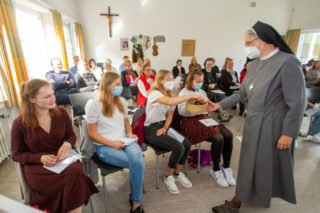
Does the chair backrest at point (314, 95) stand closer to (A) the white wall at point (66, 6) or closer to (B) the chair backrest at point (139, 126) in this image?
(B) the chair backrest at point (139, 126)

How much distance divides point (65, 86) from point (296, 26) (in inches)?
326

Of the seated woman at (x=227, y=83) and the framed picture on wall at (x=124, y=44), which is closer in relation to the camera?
the seated woman at (x=227, y=83)

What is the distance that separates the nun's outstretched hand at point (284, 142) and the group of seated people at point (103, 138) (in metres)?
0.70

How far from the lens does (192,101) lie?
6.51ft

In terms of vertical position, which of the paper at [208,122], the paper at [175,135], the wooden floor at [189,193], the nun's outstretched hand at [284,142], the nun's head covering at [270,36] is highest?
the nun's head covering at [270,36]

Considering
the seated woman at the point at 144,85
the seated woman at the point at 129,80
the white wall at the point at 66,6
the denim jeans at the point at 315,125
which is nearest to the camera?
the denim jeans at the point at 315,125

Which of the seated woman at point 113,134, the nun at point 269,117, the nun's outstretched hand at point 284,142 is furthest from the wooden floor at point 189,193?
the nun's outstretched hand at point 284,142

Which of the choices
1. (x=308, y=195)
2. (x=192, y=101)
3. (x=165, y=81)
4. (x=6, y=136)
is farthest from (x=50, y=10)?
(x=308, y=195)

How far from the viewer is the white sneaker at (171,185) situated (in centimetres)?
194

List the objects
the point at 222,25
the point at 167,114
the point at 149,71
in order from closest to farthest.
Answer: the point at 167,114 → the point at 149,71 → the point at 222,25

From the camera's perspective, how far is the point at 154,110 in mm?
2016

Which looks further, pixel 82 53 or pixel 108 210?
pixel 82 53

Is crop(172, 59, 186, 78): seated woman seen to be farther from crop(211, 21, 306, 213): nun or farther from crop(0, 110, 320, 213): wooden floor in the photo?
crop(211, 21, 306, 213): nun

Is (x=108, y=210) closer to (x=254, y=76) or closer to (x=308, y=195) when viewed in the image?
(x=254, y=76)
